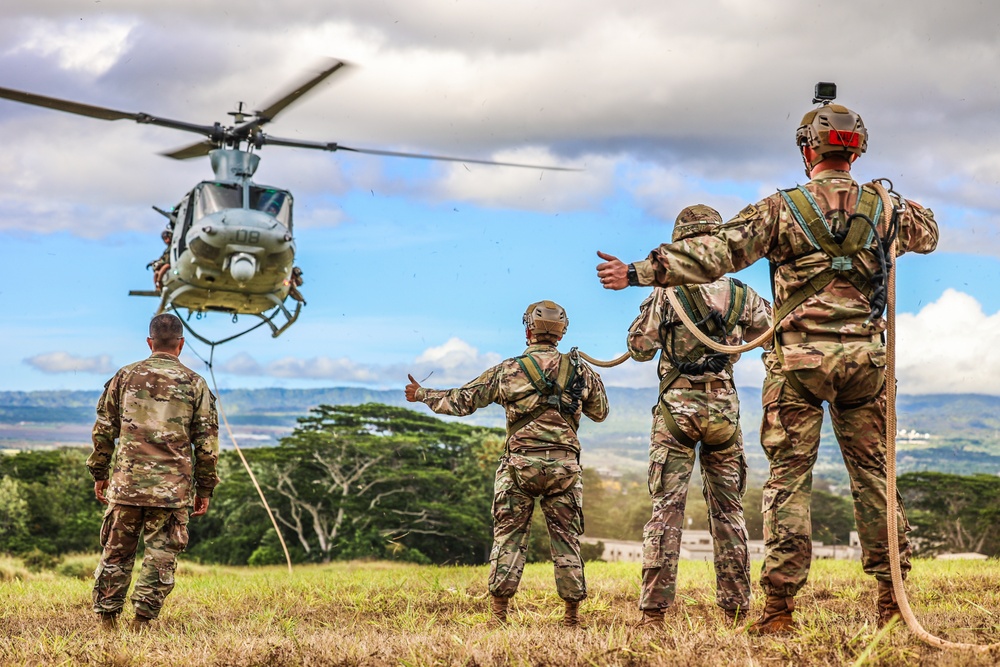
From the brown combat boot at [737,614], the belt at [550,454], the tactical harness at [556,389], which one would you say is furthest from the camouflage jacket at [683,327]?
the brown combat boot at [737,614]

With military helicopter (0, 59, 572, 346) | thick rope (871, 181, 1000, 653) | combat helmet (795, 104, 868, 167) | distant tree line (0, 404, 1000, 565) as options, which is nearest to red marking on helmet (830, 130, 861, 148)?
combat helmet (795, 104, 868, 167)

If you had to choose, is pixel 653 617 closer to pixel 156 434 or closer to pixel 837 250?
pixel 837 250

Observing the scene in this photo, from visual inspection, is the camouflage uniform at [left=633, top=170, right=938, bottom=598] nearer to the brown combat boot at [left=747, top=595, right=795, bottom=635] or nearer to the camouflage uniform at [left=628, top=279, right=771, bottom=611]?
the brown combat boot at [left=747, top=595, right=795, bottom=635]

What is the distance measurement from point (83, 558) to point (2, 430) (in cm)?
4206

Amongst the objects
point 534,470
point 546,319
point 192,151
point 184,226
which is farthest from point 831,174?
point 192,151

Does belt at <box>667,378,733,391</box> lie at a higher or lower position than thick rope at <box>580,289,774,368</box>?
lower

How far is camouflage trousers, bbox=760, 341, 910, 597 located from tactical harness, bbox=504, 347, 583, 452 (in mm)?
2264

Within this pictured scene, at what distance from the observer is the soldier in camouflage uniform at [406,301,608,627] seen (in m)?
7.29

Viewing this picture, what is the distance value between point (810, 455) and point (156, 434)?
4.41m

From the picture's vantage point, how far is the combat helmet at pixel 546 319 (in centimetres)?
755

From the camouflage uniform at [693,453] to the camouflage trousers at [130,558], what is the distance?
10.8 feet

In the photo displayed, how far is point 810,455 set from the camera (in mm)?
5324

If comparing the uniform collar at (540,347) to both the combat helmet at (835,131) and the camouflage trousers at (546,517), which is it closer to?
the camouflage trousers at (546,517)

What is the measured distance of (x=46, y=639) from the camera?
623 centimetres
